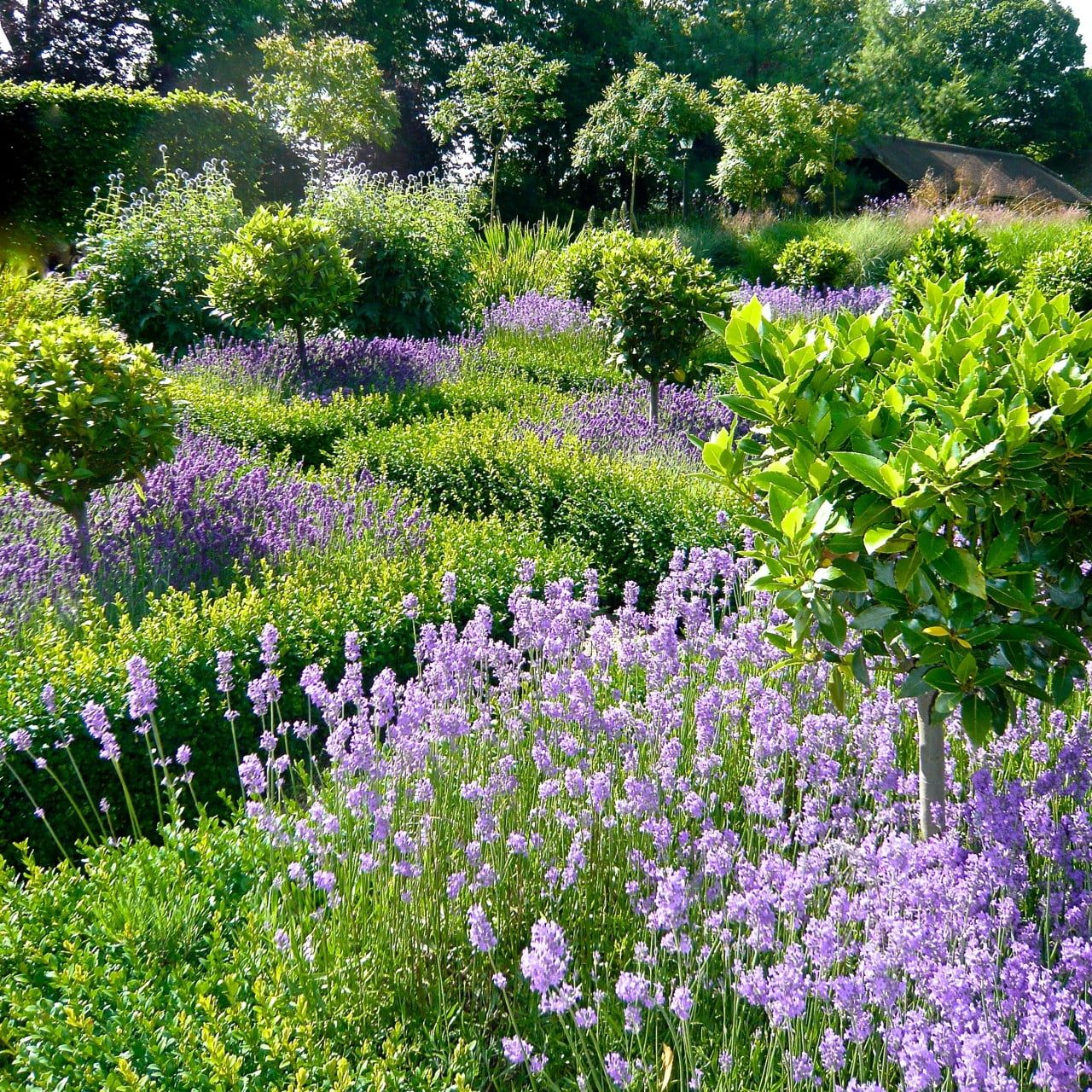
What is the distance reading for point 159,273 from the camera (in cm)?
1099

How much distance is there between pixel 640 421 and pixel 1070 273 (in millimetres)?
7959

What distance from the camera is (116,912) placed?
2.52m

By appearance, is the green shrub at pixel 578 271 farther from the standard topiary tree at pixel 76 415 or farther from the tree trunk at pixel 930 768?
the tree trunk at pixel 930 768

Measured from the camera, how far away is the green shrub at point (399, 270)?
38.7 feet

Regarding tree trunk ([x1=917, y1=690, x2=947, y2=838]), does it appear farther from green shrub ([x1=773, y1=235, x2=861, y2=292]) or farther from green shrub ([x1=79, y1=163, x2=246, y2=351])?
green shrub ([x1=773, y1=235, x2=861, y2=292])

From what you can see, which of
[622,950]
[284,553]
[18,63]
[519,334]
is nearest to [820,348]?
[622,950]

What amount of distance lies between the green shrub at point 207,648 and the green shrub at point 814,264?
12.5 metres

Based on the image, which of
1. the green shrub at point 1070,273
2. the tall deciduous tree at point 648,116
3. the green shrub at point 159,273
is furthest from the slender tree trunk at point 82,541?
the tall deciduous tree at point 648,116

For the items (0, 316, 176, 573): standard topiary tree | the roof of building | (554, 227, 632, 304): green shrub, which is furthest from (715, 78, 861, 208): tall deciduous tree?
(0, 316, 176, 573): standard topiary tree

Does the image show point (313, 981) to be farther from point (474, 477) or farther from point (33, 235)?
point (33, 235)

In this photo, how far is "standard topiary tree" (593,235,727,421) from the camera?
775 centimetres

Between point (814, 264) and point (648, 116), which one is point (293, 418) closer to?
point (814, 264)

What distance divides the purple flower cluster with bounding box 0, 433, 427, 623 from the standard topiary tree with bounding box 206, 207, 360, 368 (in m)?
3.10

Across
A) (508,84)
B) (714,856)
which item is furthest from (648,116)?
(714,856)
